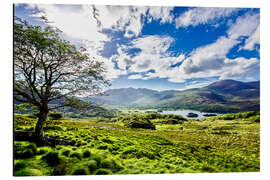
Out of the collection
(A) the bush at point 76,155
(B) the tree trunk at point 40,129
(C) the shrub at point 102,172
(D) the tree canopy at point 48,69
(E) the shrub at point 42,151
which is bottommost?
(C) the shrub at point 102,172

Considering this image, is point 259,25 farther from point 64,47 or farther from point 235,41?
point 64,47

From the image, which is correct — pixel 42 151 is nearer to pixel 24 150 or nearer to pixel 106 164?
pixel 24 150

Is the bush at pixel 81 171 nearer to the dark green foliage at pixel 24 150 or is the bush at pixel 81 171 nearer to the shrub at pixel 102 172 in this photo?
the shrub at pixel 102 172

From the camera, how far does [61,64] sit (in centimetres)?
535

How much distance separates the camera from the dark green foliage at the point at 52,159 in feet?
12.4

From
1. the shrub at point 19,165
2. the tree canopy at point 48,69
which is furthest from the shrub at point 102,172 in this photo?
the tree canopy at point 48,69

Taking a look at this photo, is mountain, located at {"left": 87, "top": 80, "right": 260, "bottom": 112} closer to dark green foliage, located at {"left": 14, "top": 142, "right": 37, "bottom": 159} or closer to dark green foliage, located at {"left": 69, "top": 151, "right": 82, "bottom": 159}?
dark green foliage, located at {"left": 69, "top": 151, "right": 82, "bottom": 159}

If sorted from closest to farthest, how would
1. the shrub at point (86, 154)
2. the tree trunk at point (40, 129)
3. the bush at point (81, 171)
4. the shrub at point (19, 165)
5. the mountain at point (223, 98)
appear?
1. the bush at point (81, 171)
2. the shrub at point (19, 165)
3. the shrub at point (86, 154)
4. the tree trunk at point (40, 129)
5. the mountain at point (223, 98)

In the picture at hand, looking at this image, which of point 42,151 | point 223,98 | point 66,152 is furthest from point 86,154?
point 223,98

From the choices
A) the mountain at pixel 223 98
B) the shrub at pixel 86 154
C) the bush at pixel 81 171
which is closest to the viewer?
the bush at pixel 81 171

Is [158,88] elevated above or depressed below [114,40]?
below

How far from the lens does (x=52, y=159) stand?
3.85m

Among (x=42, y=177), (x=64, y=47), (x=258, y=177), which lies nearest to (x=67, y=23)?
(x=64, y=47)
